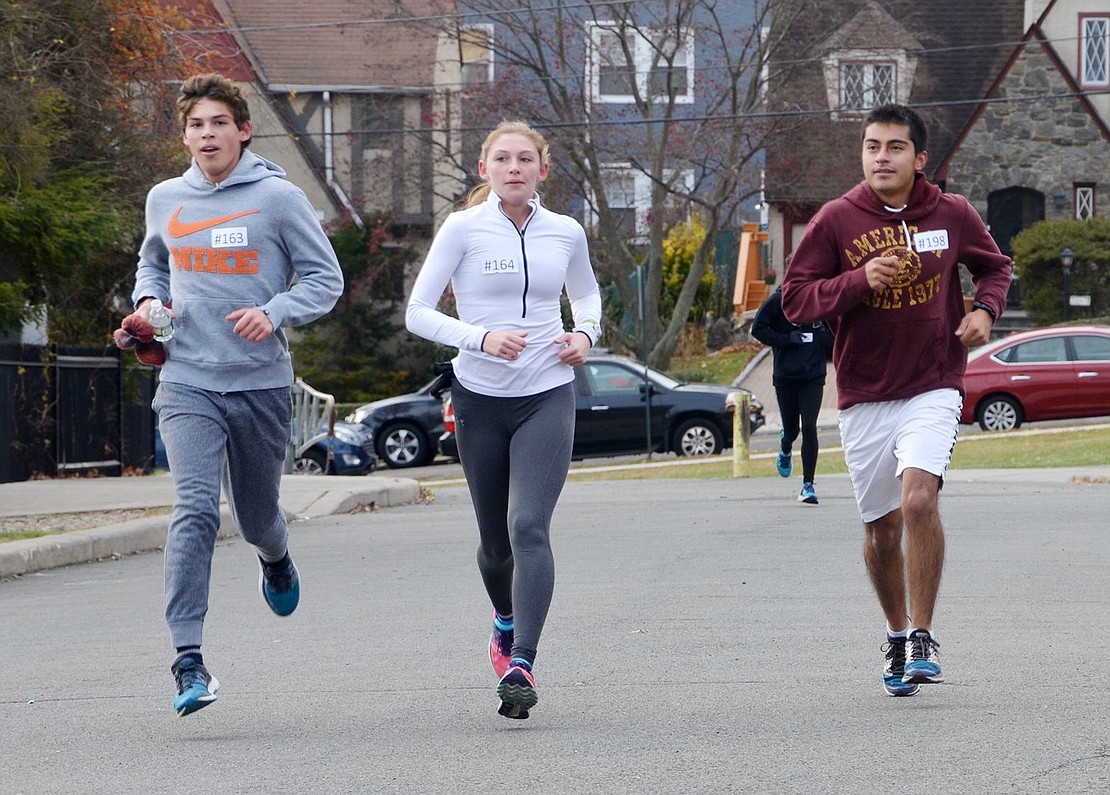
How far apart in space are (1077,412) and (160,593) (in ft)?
61.2

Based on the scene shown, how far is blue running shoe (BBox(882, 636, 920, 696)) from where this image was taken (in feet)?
Result: 19.5

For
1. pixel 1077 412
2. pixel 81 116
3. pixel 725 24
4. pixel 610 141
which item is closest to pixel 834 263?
pixel 81 116

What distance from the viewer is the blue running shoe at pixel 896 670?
593 cm

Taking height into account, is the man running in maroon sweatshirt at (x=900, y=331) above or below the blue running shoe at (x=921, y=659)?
above

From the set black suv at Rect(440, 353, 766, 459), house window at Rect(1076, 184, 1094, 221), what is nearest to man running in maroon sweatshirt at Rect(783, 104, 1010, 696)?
black suv at Rect(440, 353, 766, 459)

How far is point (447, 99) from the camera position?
123ft

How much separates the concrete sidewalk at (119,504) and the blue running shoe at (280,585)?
4419mm

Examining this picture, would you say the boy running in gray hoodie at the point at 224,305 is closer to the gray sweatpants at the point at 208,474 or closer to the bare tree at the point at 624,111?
the gray sweatpants at the point at 208,474

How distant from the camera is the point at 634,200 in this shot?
40.3m

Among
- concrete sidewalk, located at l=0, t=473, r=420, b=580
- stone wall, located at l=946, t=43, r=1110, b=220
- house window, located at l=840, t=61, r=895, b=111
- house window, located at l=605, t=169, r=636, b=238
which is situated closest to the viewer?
concrete sidewalk, located at l=0, t=473, r=420, b=580

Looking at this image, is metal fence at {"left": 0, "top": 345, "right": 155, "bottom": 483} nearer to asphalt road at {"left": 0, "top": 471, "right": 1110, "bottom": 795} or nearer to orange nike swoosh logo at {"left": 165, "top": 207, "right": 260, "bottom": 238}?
asphalt road at {"left": 0, "top": 471, "right": 1110, "bottom": 795}

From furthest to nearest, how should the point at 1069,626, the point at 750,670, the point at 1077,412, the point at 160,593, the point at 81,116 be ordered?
1. the point at 1077,412
2. the point at 81,116
3. the point at 160,593
4. the point at 1069,626
5. the point at 750,670

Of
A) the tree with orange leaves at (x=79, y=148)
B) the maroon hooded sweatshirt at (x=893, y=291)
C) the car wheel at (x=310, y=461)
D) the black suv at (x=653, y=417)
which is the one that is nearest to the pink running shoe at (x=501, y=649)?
the maroon hooded sweatshirt at (x=893, y=291)

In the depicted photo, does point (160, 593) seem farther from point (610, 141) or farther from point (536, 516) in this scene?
point (610, 141)
